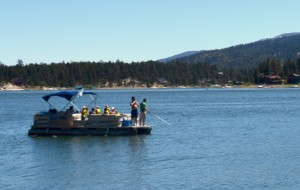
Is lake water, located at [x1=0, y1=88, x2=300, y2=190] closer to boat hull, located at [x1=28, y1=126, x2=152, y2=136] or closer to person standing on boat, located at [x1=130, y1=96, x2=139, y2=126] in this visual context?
boat hull, located at [x1=28, y1=126, x2=152, y2=136]

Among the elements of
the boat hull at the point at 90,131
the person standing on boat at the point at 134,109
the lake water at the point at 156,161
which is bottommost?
the lake water at the point at 156,161

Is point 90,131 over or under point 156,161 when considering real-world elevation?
over

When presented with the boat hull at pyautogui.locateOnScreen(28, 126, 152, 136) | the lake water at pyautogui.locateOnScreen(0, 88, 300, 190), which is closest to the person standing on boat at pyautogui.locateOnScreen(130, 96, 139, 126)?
the boat hull at pyautogui.locateOnScreen(28, 126, 152, 136)

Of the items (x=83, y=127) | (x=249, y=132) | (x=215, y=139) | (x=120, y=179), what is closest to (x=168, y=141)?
Answer: (x=215, y=139)

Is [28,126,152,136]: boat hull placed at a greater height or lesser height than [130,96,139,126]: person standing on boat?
lesser

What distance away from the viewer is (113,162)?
3127 centimetres

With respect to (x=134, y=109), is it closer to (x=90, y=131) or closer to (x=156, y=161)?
(x=90, y=131)

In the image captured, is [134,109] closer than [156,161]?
No

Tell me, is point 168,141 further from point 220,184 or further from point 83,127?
point 220,184

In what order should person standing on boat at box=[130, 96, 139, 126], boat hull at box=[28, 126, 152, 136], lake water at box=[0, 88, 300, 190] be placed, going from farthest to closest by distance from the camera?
person standing on boat at box=[130, 96, 139, 126] < boat hull at box=[28, 126, 152, 136] < lake water at box=[0, 88, 300, 190]

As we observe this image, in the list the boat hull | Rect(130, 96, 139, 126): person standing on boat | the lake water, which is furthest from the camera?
Rect(130, 96, 139, 126): person standing on boat

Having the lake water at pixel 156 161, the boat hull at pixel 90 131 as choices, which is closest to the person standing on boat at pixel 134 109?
the boat hull at pixel 90 131

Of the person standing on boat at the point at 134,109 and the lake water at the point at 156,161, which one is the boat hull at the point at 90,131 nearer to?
the lake water at the point at 156,161

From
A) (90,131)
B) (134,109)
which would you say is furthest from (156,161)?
(90,131)
